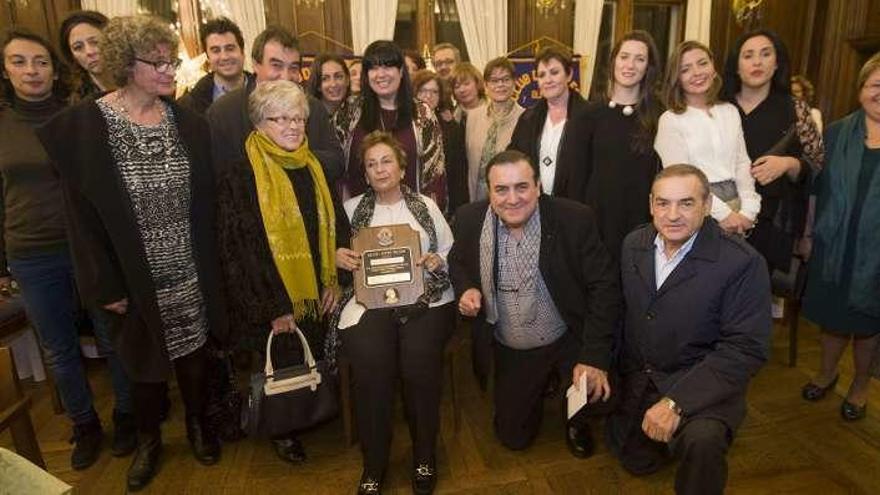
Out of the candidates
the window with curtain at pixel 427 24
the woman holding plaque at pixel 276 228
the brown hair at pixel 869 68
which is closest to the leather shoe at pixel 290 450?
the woman holding plaque at pixel 276 228

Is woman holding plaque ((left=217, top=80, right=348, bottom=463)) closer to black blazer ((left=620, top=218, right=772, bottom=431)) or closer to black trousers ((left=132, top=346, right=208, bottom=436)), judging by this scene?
black trousers ((left=132, top=346, right=208, bottom=436))

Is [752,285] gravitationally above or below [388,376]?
above

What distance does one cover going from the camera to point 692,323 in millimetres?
1995

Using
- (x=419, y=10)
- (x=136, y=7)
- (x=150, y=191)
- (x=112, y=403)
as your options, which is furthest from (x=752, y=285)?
(x=136, y=7)

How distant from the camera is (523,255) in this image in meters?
2.41

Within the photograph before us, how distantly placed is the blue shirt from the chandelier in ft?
21.3

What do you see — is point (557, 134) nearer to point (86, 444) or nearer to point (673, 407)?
point (673, 407)

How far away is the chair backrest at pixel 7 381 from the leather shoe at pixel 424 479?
151 cm

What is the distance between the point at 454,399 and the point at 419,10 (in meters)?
6.34

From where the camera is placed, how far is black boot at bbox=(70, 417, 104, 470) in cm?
251

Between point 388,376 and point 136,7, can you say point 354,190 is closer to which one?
point 388,376

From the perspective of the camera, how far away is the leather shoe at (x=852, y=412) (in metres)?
2.69

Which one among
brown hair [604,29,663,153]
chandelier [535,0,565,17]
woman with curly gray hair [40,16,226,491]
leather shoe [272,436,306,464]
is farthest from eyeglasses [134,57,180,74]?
chandelier [535,0,565,17]

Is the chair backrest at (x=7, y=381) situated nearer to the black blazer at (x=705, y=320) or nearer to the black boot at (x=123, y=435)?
the black boot at (x=123, y=435)
